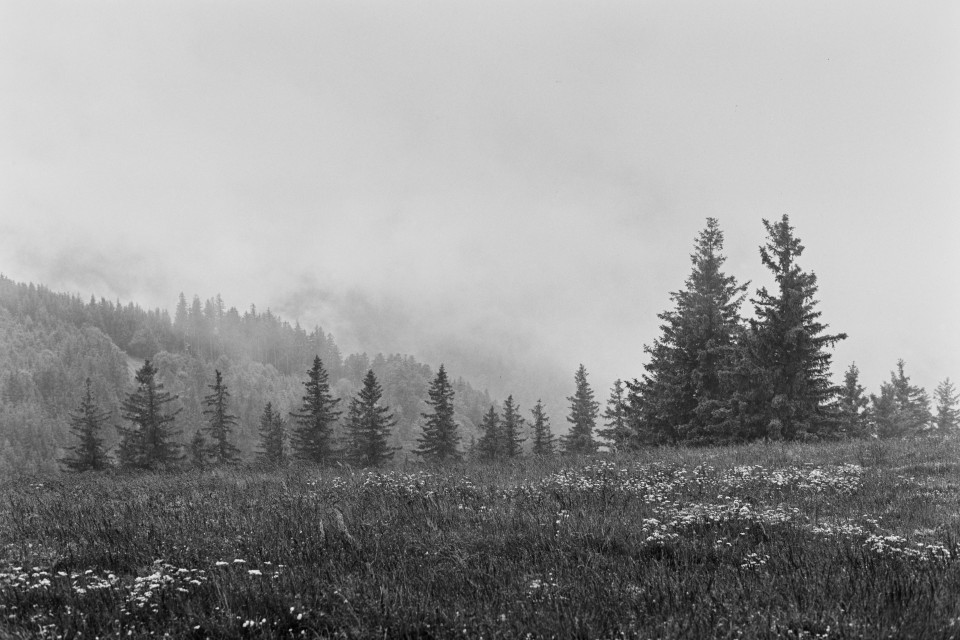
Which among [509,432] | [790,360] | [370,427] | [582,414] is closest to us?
[790,360]

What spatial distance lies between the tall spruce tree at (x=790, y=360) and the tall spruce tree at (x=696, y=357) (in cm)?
146

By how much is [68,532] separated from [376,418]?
50.6 m

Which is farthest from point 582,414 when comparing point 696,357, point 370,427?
point 696,357

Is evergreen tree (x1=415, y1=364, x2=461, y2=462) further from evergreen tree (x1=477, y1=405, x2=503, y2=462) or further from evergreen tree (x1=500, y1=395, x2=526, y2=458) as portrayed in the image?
evergreen tree (x1=500, y1=395, x2=526, y2=458)

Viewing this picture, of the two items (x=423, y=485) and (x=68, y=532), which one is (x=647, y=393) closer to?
(x=423, y=485)

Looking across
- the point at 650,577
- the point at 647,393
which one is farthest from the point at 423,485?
the point at 647,393

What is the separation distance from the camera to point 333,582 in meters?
3.98

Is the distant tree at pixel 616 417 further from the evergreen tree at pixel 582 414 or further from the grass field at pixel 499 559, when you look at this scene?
the grass field at pixel 499 559

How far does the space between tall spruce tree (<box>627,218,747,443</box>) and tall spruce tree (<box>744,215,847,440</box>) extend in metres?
1.46

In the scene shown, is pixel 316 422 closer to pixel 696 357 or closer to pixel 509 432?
pixel 509 432

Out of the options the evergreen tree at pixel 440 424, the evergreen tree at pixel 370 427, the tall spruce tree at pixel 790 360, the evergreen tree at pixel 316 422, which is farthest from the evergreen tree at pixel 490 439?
the tall spruce tree at pixel 790 360

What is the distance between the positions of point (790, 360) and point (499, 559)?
25.3 m

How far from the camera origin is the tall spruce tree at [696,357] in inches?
1072

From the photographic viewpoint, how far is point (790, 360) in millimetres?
25531
